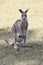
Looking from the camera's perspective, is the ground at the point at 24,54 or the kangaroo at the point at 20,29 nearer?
the ground at the point at 24,54

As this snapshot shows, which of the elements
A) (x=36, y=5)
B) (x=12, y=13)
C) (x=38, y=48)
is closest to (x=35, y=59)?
(x=38, y=48)

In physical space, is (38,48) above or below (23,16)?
below

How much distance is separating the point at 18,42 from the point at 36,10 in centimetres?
558

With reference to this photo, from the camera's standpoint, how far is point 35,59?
19.3 feet

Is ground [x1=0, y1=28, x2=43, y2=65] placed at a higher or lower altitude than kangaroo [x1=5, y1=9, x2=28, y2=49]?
lower

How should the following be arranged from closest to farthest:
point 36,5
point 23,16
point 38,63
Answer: point 38,63, point 23,16, point 36,5

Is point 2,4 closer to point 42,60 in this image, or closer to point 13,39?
point 13,39

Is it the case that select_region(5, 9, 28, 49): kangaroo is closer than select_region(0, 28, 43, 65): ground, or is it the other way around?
select_region(0, 28, 43, 65): ground

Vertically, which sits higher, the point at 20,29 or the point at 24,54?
the point at 20,29

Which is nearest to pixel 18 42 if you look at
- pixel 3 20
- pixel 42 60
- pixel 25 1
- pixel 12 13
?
pixel 42 60

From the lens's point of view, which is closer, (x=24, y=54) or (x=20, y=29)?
(x=24, y=54)

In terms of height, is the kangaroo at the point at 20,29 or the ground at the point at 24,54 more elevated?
the kangaroo at the point at 20,29

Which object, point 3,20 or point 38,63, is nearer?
point 38,63

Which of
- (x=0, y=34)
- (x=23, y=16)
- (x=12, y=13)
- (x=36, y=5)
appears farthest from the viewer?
(x=36, y=5)
